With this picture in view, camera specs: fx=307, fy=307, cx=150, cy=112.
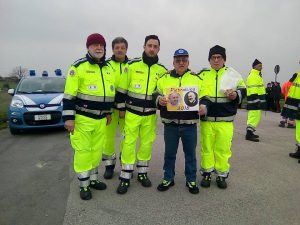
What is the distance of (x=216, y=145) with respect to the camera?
467 centimetres

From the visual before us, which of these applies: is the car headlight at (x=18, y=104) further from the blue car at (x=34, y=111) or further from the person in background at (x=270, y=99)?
the person in background at (x=270, y=99)

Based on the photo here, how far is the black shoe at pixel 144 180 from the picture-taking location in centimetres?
470

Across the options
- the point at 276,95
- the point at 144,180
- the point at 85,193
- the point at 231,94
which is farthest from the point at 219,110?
the point at 276,95

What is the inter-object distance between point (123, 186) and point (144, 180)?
0.40m

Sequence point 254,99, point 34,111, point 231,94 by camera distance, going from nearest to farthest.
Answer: point 231,94 → point 254,99 → point 34,111

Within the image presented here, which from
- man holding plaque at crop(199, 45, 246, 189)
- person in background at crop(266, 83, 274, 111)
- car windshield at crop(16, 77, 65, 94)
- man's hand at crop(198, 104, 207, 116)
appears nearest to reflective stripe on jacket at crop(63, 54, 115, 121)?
man's hand at crop(198, 104, 207, 116)

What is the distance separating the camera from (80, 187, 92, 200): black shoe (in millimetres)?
4195

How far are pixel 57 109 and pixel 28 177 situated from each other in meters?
3.82

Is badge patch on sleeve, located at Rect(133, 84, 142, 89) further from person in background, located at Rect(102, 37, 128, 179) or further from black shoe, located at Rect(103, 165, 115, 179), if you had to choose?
black shoe, located at Rect(103, 165, 115, 179)

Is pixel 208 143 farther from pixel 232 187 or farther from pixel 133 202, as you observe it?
pixel 133 202

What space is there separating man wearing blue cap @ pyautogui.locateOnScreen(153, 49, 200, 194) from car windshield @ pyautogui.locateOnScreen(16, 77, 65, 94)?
19.9 ft

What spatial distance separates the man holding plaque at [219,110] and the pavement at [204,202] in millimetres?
349

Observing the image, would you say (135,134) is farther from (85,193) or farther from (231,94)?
(231,94)

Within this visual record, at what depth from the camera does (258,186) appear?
468 cm
